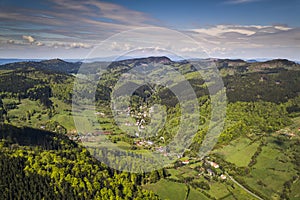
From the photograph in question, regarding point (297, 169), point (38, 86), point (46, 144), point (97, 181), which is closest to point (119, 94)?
point (46, 144)

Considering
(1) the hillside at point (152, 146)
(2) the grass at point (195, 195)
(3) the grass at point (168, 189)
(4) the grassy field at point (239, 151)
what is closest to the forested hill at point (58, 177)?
(1) the hillside at point (152, 146)

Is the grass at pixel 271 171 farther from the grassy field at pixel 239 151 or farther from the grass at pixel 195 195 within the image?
the grass at pixel 195 195

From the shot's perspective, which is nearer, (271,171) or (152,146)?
(271,171)

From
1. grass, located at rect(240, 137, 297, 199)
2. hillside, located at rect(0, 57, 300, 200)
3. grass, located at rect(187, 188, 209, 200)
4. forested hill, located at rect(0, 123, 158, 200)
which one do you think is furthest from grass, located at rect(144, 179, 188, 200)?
grass, located at rect(240, 137, 297, 199)

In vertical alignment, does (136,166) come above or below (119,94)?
below

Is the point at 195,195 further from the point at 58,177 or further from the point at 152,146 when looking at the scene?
the point at 152,146

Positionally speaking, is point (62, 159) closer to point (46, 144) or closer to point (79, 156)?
point (79, 156)

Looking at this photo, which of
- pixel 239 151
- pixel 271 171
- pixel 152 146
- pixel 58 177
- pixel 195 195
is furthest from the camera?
pixel 152 146

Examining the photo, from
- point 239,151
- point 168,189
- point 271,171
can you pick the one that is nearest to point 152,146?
point 239,151

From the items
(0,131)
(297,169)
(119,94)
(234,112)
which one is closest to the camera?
(0,131)
